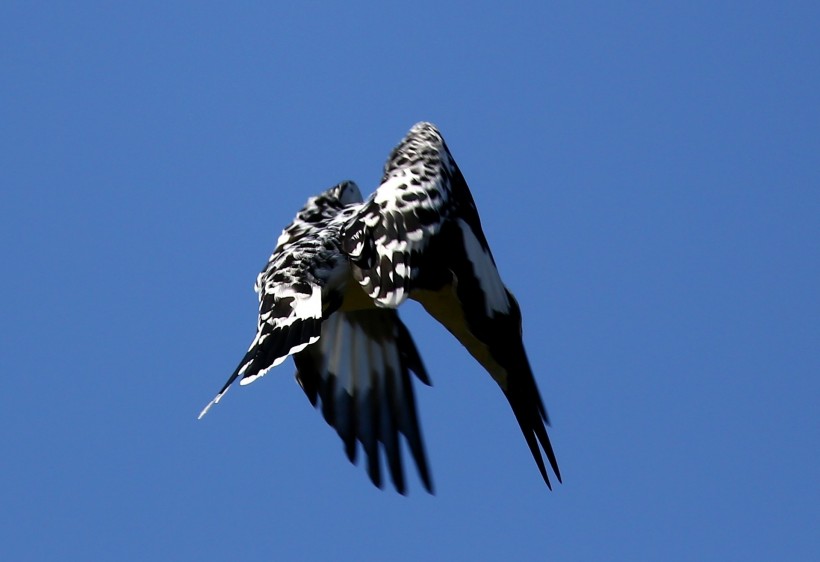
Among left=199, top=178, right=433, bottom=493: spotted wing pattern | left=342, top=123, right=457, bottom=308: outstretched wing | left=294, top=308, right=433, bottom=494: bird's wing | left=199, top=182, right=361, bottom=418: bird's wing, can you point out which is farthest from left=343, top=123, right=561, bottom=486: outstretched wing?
left=294, top=308, right=433, bottom=494: bird's wing

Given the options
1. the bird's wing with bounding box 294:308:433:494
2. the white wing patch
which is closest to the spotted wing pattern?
the bird's wing with bounding box 294:308:433:494

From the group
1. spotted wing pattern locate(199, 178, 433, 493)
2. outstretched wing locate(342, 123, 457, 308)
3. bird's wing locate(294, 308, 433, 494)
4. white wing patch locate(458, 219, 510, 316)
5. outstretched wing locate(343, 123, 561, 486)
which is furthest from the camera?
bird's wing locate(294, 308, 433, 494)

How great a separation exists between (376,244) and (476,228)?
1058 millimetres

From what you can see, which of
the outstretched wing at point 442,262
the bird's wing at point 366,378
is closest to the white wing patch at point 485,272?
the outstretched wing at point 442,262

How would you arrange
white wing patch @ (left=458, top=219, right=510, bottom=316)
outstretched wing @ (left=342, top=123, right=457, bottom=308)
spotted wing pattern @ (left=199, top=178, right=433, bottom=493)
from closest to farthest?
outstretched wing @ (left=342, top=123, right=457, bottom=308), white wing patch @ (left=458, top=219, right=510, bottom=316), spotted wing pattern @ (left=199, top=178, right=433, bottom=493)

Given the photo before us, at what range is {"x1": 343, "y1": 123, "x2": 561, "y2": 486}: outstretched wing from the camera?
938cm

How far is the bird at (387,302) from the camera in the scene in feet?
30.9

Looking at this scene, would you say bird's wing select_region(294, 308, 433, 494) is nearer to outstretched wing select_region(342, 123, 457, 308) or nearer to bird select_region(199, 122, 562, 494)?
bird select_region(199, 122, 562, 494)

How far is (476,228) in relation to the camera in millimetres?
10258

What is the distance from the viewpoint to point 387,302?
9.17 m

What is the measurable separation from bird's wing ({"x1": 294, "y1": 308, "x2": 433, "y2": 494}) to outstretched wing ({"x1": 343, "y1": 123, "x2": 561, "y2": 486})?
1.00 metres

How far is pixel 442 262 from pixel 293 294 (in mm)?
851

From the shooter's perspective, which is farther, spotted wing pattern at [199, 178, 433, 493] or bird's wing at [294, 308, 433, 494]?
bird's wing at [294, 308, 433, 494]

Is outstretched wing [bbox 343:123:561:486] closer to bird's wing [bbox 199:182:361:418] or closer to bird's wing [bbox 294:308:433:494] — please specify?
bird's wing [bbox 199:182:361:418]
